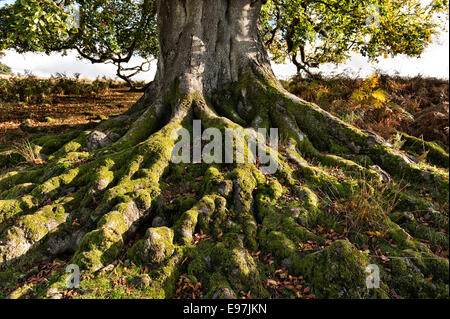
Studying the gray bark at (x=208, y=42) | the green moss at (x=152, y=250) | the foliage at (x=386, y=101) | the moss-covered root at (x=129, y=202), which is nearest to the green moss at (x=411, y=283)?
the green moss at (x=152, y=250)

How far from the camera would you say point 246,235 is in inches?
133

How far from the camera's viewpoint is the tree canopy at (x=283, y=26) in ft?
15.9

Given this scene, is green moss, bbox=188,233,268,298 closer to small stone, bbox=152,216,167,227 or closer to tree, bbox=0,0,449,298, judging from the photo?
tree, bbox=0,0,449,298

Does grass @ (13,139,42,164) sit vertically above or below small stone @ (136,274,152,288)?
above

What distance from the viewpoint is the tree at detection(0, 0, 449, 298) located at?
2.81 metres

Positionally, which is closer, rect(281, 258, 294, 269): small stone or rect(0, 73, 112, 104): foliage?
rect(281, 258, 294, 269): small stone

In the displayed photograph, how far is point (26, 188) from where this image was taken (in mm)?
4426

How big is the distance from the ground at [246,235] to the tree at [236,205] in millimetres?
18

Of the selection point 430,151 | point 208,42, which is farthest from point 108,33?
point 430,151

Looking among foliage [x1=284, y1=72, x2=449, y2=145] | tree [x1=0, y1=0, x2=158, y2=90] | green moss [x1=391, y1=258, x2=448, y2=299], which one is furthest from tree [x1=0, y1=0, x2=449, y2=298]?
tree [x1=0, y1=0, x2=158, y2=90]

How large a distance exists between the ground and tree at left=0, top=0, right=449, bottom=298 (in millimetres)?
18

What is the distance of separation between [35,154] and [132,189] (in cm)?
426

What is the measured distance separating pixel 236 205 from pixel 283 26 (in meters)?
11.5
